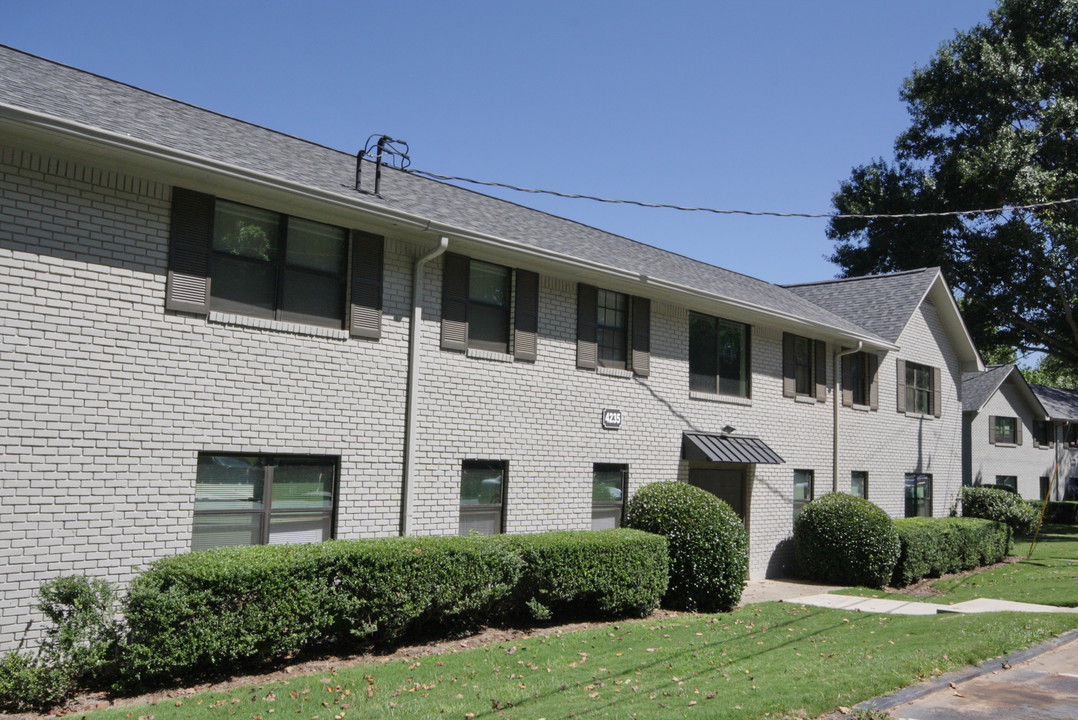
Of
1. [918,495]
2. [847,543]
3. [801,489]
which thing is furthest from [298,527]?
[918,495]

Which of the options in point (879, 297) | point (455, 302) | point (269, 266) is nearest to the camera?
point (269, 266)

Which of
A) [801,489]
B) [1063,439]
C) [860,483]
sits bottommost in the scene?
[801,489]

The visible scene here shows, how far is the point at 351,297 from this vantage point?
11078 millimetres

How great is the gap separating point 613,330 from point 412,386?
14.7ft

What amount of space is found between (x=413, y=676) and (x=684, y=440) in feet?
27.6

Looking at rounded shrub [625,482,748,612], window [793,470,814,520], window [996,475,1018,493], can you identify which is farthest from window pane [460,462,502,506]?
window [996,475,1018,493]

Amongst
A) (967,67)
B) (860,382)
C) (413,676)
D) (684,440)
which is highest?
(967,67)

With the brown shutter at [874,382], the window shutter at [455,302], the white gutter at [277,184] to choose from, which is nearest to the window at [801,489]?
the brown shutter at [874,382]

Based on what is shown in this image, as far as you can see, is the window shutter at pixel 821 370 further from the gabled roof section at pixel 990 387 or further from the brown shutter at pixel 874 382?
the gabled roof section at pixel 990 387

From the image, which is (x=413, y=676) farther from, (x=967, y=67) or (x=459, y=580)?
(x=967, y=67)

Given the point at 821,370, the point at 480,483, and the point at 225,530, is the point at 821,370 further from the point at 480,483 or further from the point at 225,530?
the point at 225,530

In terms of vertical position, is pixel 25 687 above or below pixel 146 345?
below

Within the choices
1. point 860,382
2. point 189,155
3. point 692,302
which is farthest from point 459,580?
point 860,382

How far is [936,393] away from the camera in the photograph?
78.9ft
